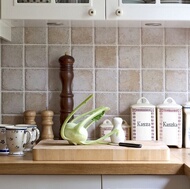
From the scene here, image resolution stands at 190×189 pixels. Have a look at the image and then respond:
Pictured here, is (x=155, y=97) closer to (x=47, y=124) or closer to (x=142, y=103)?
(x=142, y=103)

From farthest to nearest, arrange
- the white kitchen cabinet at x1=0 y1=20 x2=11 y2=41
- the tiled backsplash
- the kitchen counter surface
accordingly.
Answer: the tiled backsplash
the white kitchen cabinet at x1=0 y1=20 x2=11 y2=41
the kitchen counter surface

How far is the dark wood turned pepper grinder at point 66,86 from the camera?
2.05 meters

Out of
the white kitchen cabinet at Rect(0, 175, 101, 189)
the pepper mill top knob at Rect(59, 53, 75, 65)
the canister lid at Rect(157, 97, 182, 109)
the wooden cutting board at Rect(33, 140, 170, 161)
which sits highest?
the pepper mill top knob at Rect(59, 53, 75, 65)

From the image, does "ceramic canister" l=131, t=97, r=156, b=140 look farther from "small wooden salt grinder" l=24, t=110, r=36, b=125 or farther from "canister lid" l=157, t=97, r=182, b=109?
"small wooden salt grinder" l=24, t=110, r=36, b=125

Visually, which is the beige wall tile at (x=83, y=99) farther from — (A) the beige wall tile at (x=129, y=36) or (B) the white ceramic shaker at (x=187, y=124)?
(B) the white ceramic shaker at (x=187, y=124)

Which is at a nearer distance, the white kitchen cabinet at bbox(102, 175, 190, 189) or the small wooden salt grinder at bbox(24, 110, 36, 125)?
the white kitchen cabinet at bbox(102, 175, 190, 189)

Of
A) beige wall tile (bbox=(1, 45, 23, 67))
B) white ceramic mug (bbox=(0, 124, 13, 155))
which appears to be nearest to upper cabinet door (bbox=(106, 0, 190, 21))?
beige wall tile (bbox=(1, 45, 23, 67))

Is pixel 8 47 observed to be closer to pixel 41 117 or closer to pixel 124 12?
pixel 41 117

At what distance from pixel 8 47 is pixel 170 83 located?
773mm

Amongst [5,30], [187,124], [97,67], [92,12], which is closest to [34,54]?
[5,30]

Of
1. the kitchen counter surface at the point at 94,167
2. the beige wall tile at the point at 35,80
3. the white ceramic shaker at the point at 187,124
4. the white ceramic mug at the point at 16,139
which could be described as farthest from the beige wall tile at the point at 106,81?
the kitchen counter surface at the point at 94,167

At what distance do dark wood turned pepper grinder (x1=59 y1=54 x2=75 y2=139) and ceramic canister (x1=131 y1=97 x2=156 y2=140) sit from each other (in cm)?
29

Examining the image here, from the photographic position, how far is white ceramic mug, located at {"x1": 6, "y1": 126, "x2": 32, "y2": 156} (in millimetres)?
1729

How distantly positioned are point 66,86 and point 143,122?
1.25 feet
